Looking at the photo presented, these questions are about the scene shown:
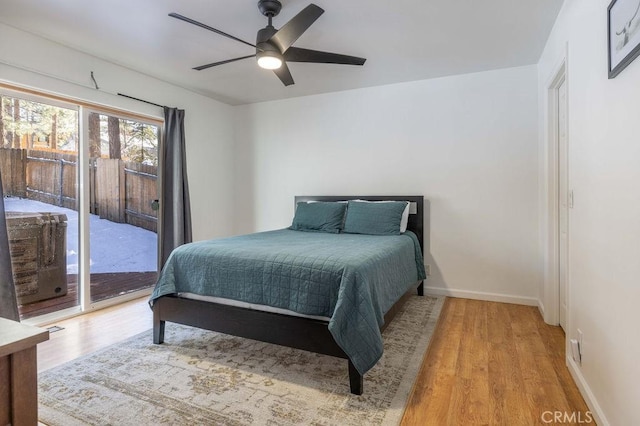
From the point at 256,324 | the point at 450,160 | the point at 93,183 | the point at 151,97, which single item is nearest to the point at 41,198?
the point at 93,183

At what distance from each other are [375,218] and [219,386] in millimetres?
2146

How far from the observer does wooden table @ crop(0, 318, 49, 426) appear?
0.67 meters

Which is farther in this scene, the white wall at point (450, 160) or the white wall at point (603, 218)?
the white wall at point (450, 160)

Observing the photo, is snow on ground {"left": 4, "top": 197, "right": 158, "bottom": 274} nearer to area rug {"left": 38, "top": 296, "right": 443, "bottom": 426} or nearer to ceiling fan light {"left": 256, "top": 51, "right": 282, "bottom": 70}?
area rug {"left": 38, "top": 296, "right": 443, "bottom": 426}

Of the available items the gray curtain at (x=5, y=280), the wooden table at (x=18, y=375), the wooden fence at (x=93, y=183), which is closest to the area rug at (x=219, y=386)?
the gray curtain at (x=5, y=280)

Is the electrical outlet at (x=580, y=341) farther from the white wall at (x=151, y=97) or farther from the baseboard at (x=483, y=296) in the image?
the white wall at (x=151, y=97)

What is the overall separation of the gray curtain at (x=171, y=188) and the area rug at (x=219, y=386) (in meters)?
1.52

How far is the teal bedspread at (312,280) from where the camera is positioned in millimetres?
1830

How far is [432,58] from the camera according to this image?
323 centimetres

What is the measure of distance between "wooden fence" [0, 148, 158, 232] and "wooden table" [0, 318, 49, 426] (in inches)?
111

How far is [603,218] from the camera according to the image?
1.58 m

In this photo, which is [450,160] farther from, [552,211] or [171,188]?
[171,188]

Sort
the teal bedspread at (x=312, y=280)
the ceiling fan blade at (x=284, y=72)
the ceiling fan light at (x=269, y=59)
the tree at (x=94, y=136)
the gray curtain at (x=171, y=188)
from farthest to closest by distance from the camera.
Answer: the gray curtain at (x=171, y=188) < the tree at (x=94, y=136) < the ceiling fan blade at (x=284, y=72) < the ceiling fan light at (x=269, y=59) < the teal bedspread at (x=312, y=280)

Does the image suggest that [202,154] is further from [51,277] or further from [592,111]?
[592,111]
